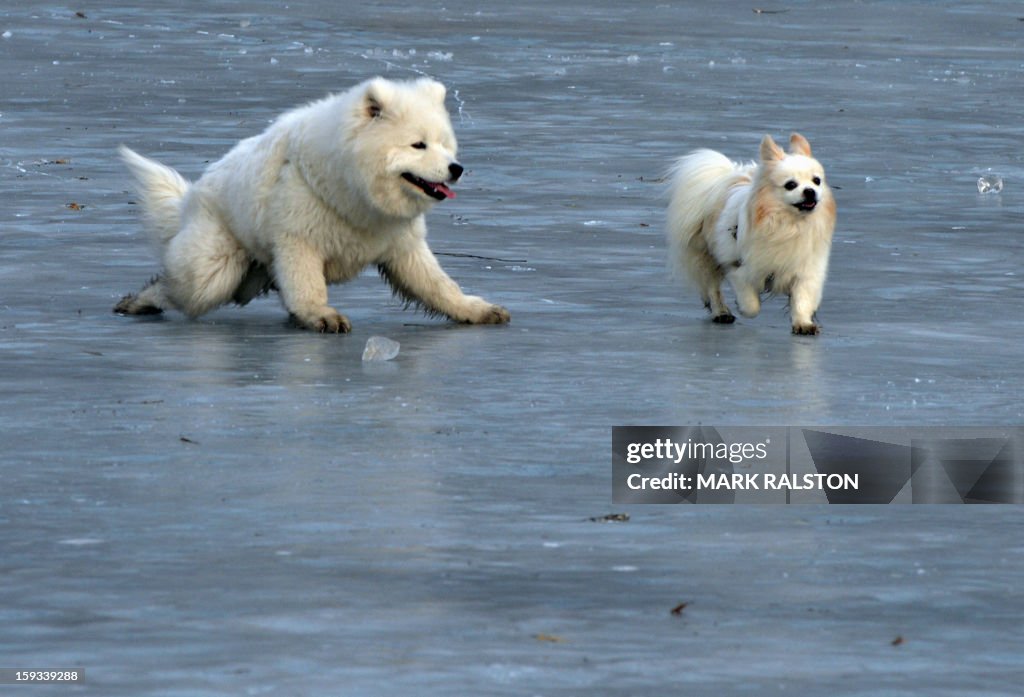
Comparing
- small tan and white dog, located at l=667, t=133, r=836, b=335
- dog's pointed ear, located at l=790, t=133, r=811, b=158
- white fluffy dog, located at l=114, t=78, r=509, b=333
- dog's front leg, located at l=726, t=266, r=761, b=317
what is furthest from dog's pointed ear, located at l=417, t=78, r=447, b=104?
dog's pointed ear, located at l=790, t=133, r=811, b=158

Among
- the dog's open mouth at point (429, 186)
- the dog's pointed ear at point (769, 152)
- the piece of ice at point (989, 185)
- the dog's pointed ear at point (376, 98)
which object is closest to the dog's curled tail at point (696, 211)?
the dog's pointed ear at point (769, 152)

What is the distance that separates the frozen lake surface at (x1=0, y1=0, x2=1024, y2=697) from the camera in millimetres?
5402

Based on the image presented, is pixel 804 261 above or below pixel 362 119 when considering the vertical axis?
below

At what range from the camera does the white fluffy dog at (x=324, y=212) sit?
10.6m

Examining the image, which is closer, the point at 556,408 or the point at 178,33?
the point at 556,408

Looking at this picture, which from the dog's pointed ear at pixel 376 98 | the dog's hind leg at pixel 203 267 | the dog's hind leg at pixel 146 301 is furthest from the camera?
the dog's hind leg at pixel 146 301

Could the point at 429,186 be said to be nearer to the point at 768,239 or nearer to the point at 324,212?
the point at 324,212

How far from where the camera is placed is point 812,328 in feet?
35.3

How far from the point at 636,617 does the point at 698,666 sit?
1.41 feet

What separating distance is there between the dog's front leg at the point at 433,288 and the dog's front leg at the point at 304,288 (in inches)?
16.5

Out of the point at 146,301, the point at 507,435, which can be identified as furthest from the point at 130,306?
the point at 507,435

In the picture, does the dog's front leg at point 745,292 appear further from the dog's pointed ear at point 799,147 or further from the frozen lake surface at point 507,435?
the dog's pointed ear at point 799,147

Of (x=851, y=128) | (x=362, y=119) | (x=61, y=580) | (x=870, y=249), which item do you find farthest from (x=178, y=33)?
(x=61, y=580)

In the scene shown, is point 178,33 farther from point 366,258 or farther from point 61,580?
point 61,580
